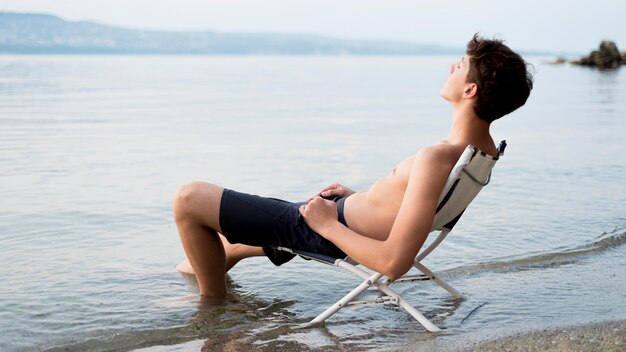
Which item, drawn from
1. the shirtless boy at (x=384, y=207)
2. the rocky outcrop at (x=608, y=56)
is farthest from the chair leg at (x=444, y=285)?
the rocky outcrop at (x=608, y=56)

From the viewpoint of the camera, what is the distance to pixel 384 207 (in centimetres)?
466

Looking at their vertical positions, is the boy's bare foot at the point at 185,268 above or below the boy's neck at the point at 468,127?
below

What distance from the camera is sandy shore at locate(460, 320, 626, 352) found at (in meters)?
4.34

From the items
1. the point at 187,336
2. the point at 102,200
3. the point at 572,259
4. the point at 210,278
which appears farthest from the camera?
the point at 102,200

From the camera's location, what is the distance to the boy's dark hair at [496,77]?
170 inches

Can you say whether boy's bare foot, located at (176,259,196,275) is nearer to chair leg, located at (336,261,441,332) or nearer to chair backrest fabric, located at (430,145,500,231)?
chair leg, located at (336,261,441,332)

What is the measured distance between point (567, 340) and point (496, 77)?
1.40 meters

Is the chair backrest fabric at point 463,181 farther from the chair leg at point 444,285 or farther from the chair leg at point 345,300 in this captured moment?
the chair leg at point 444,285

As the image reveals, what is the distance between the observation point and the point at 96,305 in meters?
5.46

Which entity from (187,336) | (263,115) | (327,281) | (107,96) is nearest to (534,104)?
(263,115)

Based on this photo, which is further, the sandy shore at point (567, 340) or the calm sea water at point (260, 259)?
the calm sea water at point (260, 259)

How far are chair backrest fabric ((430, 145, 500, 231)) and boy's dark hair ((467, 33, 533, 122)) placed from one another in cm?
24

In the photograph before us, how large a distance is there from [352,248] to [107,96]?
22.2 meters

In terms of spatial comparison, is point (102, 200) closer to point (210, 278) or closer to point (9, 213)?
point (9, 213)
